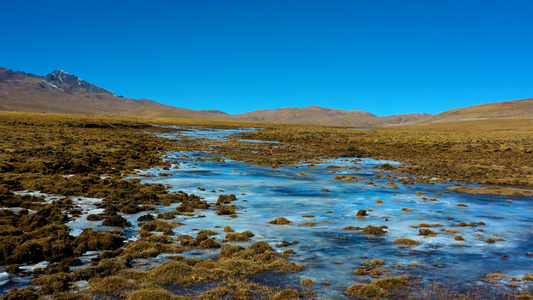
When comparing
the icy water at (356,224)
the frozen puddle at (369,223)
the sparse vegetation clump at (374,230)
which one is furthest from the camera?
the sparse vegetation clump at (374,230)

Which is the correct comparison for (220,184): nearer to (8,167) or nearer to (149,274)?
(8,167)

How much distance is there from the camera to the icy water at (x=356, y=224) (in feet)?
33.6

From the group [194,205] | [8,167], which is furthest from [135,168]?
[194,205]

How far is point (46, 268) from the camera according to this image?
9.63 meters

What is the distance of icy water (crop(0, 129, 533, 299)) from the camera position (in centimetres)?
1023

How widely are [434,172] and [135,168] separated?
24.1 meters

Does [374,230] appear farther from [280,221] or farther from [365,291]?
[365,291]

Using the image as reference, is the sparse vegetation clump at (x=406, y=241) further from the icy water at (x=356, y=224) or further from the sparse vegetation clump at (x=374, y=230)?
the sparse vegetation clump at (x=374, y=230)

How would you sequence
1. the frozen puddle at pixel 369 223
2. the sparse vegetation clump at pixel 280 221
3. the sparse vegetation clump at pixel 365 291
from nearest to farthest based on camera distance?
the sparse vegetation clump at pixel 365 291 < the frozen puddle at pixel 369 223 < the sparse vegetation clump at pixel 280 221

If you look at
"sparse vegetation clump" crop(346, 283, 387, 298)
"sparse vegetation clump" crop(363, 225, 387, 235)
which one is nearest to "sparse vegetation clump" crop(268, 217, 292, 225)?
"sparse vegetation clump" crop(363, 225, 387, 235)

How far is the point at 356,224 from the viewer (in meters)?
15.2

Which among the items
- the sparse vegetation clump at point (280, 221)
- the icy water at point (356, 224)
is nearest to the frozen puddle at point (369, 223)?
the icy water at point (356, 224)

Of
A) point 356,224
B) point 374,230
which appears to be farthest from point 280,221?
point 374,230

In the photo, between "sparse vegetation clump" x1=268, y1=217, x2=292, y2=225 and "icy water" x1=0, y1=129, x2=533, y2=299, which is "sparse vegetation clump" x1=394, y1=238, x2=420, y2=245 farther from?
"sparse vegetation clump" x1=268, y1=217, x2=292, y2=225
